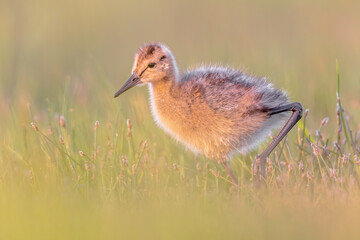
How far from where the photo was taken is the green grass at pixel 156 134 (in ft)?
10.3

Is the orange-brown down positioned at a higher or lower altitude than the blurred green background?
lower

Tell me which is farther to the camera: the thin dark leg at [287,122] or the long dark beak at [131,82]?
the long dark beak at [131,82]

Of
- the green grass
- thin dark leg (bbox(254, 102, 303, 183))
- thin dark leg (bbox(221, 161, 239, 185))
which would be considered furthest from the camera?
thin dark leg (bbox(221, 161, 239, 185))

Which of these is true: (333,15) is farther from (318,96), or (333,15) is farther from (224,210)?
(224,210)

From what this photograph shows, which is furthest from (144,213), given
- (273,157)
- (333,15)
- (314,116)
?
(333,15)

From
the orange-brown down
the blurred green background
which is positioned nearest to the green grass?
the blurred green background

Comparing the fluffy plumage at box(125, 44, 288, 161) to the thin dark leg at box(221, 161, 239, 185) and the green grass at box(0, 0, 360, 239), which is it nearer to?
the thin dark leg at box(221, 161, 239, 185)

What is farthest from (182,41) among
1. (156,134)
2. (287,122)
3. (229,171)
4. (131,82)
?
(287,122)

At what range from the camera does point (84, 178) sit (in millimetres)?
4285

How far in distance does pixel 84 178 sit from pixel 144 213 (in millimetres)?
1025

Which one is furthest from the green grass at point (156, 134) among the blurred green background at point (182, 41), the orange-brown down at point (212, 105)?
the orange-brown down at point (212, 105)

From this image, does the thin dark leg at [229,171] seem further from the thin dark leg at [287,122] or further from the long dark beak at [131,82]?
the long dark beak at [131,82]

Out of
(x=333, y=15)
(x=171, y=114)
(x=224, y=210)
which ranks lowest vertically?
(x=224, y=210)

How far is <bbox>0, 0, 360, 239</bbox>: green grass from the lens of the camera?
315 centimetres
